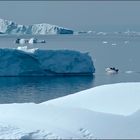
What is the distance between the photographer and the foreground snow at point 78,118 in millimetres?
6848

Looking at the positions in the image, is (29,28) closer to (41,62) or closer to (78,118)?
(41,62)

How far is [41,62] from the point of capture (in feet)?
92.4

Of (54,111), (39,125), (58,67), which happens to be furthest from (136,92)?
(58,67)

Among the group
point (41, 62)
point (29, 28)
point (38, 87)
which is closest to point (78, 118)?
point (38, 87)

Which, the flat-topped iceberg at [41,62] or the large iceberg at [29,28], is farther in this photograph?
the large iceberg at [29,28]

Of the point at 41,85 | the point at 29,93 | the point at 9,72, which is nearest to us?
the point at 29,93

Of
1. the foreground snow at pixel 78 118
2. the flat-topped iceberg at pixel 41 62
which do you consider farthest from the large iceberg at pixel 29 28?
the foreground snow at pixel 78 118

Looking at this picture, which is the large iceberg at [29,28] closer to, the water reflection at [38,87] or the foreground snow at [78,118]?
the water reflection at [38,87]

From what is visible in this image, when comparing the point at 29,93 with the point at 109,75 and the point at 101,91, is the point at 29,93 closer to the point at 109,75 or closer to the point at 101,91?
the point at 109,75

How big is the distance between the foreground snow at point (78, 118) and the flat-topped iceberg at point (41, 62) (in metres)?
19.5

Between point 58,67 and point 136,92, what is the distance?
20.8 meters

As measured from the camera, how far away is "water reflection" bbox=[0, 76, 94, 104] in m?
21.6

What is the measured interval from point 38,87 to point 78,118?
18552 mm

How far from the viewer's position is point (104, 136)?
691 centimetres
